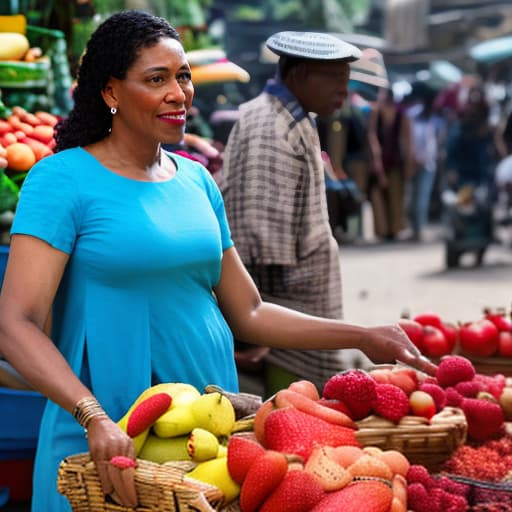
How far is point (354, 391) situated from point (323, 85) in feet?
8.29

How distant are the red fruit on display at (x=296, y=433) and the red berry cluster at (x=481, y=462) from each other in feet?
2.04

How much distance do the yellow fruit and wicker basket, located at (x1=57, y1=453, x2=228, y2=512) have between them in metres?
3.65

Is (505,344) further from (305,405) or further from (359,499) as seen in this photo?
(359,499)

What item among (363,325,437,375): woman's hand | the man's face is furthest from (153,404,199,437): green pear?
the man's face

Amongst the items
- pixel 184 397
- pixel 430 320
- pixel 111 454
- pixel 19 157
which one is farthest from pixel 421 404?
pixel 19 157

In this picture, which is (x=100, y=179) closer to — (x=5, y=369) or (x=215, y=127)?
(x=5, y=369)

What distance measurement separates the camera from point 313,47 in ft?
16.2

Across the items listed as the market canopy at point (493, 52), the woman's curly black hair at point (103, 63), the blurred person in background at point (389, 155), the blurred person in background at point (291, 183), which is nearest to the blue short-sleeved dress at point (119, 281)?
the woman's curly black hair at point (103, 63)

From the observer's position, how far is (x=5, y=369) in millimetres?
4676

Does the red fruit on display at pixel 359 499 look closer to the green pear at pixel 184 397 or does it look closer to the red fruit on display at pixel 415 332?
the green pear at pixel 184 397

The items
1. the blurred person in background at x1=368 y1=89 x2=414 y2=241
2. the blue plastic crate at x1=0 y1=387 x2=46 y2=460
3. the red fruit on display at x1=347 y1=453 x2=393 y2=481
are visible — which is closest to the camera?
the red fruit on display at x1=347 y1=453 x2=393 y2=481

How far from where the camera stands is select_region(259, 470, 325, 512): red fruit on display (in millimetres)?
2275

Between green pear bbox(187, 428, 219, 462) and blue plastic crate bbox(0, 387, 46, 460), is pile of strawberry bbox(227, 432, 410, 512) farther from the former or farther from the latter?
blue plastic crate bbox(0, 387, 46, 460)

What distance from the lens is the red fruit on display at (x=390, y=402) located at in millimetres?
2875
